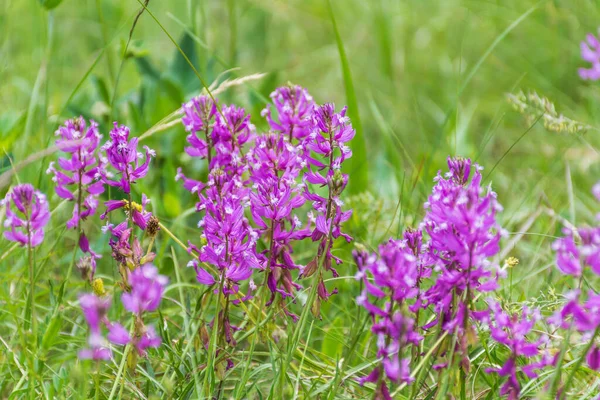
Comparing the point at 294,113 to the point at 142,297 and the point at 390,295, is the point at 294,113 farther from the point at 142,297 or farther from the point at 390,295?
the point at 142,297

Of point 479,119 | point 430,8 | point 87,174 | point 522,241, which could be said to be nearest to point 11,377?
point 87,174

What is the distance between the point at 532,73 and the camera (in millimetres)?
4062

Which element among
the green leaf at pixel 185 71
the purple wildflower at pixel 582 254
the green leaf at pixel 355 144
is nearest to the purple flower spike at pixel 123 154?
the purple wildflower at pixel 582 254

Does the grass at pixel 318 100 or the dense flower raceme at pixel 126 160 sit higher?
the dense flower raceme at pixel 126 160

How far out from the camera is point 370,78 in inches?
185

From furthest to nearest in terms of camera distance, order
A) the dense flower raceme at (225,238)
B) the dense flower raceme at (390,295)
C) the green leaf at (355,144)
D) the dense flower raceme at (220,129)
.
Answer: the green leaf at (355,144)
the dense flower raceme at (220,129)
the dense flower raceme at (225,238)
the dense flower raceme at (390,295)

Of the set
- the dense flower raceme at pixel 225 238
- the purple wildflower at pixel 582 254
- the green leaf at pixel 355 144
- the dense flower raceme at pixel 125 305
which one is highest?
the purple wildflower at pixel 582 254

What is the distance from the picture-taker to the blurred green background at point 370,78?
2914 millimetres

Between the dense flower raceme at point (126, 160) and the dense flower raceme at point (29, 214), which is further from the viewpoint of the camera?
the dense flower raceme at point (126, 160)

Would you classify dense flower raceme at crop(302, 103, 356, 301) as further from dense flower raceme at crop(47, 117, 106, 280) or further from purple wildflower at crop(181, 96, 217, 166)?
dense flower raceme at crop(47, 117, 106, 280)

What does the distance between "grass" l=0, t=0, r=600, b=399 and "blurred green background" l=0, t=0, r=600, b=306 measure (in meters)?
0.01

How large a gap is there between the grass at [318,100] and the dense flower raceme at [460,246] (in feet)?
0.68

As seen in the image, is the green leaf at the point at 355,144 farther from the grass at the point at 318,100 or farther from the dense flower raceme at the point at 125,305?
the dense flower raceme at the point at 125,305

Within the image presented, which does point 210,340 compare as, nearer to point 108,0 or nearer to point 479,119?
point 479,119
